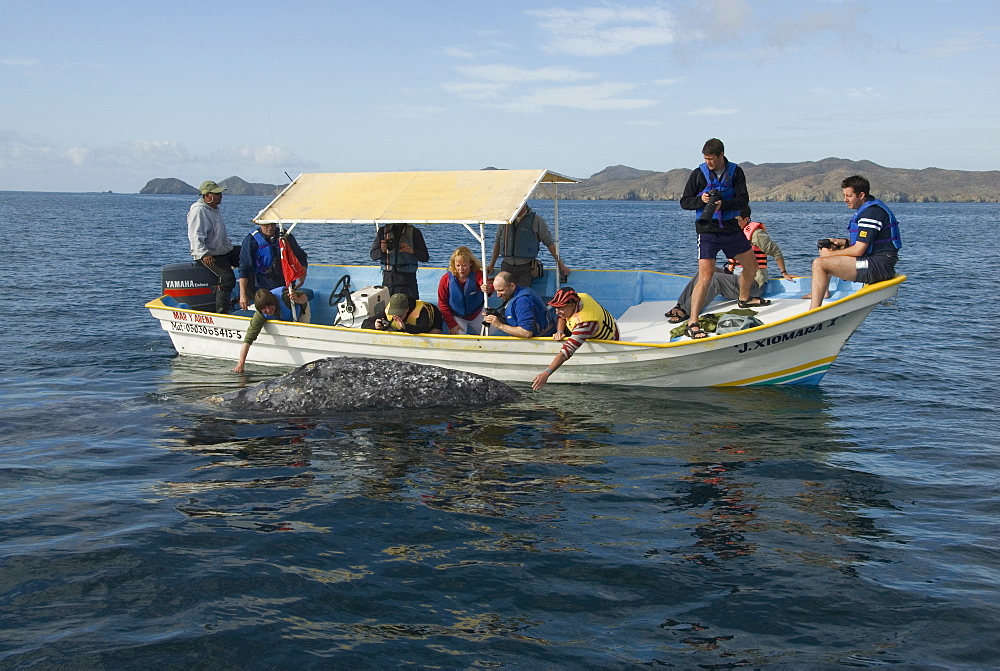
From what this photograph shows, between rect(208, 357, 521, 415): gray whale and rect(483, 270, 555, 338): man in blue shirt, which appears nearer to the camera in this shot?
rect(208, 357, 521, 415): gray whale

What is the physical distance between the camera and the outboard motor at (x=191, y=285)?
525 inches

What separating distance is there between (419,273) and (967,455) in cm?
992

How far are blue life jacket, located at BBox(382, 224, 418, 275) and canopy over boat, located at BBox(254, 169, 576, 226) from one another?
0.41 metres

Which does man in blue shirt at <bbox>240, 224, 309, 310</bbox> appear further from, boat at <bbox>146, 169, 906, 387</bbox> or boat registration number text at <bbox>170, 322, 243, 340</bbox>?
boat registration number text at <bbox>170, 322, 243, 340</bbox>

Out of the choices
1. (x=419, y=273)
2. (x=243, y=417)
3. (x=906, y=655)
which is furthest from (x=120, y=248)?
(x=906, y=655)

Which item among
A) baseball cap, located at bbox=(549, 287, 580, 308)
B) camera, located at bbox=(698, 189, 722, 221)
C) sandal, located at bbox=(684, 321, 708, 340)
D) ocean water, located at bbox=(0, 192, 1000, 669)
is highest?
camera, located at bbox=(698, 189, 722, 221)

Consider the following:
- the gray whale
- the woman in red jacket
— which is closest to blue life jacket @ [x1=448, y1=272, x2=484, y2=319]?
the woman in red jacket

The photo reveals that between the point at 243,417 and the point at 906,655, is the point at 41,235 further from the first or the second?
the point at 906,655

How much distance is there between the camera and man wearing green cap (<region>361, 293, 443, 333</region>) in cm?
1158

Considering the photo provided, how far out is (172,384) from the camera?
12.1m

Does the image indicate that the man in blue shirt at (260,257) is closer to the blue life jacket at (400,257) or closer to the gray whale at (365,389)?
the blue life jacket at (400,257)

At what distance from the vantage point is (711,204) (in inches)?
403

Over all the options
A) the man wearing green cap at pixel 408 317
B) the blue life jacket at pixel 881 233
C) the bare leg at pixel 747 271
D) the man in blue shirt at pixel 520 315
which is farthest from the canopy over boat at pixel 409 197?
the blue life jacket at pixel 881 233

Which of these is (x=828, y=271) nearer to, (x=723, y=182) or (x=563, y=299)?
(x=723, y=182)
